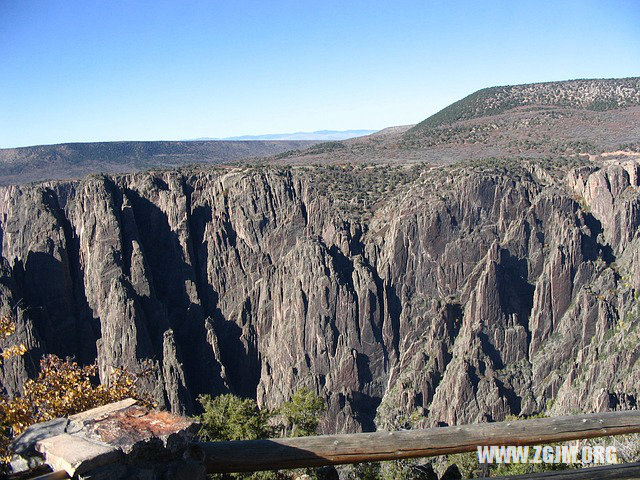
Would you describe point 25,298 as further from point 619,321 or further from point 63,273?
point 619,321

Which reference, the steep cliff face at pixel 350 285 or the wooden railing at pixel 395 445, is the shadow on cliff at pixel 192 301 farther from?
the wooden railing at pixel 395 445

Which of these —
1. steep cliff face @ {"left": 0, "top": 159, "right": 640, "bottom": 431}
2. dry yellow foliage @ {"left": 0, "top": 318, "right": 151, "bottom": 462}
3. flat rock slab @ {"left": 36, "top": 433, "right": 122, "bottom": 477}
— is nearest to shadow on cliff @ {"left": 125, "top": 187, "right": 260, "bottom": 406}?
steep cliff face @ {"left": 0, "top": 159, "right": 640, "bottom": 431}

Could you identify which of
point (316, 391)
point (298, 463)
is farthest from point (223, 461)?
point (316, 391)

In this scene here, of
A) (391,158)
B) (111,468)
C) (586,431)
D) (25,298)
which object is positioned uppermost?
(391,158)

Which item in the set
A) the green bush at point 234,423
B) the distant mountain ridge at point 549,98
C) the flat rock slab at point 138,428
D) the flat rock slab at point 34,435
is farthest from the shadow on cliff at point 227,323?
the distant mountain ridge at point 549,98

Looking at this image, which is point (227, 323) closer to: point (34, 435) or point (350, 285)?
point (350, 285)

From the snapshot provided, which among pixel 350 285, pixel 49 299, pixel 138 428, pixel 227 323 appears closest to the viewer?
pixel 138 428

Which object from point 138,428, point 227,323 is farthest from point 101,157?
point 138,428
